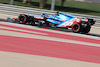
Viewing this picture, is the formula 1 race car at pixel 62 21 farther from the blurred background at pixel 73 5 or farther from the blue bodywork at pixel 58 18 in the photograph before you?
the blurred background at pixel 73 5

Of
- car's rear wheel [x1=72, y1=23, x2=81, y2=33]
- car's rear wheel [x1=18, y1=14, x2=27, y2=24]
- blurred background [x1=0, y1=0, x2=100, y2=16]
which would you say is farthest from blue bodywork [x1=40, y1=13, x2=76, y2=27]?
blurred background [x1=0, y1=0, x2=100, y2=16]

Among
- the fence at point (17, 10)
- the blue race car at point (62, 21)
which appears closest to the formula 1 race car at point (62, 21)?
the blue race car at point (62, 21)

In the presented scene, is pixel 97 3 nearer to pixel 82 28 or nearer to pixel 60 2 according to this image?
pixel 60 2

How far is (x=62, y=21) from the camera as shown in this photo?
38.4 ft

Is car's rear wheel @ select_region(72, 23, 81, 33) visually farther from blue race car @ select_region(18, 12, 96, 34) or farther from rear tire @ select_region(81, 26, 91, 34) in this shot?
rear tire @ select_region(81, 26, 91, 34)

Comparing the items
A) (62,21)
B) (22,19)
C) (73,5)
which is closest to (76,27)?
(62,21)

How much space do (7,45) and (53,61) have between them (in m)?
1.90

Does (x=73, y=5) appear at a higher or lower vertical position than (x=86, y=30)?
higher

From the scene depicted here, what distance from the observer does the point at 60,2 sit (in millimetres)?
14586

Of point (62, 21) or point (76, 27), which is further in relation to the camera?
point (62, 21)

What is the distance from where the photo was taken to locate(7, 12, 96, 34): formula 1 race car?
447 inches

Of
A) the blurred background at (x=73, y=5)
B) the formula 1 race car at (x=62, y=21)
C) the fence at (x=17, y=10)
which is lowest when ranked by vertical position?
the formula 1 race car at (x=62, y=21)

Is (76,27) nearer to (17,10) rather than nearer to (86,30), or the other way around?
(86,30)

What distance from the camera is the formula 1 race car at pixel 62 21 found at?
11363 mm
